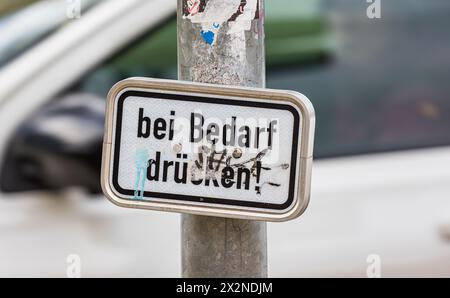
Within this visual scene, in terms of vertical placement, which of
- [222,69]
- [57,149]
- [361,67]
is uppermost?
[361,67]

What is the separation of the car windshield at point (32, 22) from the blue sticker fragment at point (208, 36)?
1.52 m

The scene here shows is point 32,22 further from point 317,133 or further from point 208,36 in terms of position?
point 208,36

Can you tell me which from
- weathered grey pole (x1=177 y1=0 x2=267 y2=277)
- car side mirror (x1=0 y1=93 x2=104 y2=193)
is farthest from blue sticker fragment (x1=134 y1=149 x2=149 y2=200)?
car side mirror (x1=0 y1=93 x2=104 y2=193)

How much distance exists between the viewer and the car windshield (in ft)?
10.6

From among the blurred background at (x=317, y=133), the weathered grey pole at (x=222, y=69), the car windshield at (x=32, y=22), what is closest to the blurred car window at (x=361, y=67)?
the blurred background at (x=317, y=133)

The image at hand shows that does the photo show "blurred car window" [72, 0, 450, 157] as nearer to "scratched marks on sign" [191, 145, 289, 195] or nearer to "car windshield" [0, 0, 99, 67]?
"car windshield" [0, 0, 99, 67]

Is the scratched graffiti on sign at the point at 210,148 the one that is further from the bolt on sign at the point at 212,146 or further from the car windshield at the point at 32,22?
the car windshield at the point at 32,22

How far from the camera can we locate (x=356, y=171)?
129 inches

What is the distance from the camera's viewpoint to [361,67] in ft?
11.2

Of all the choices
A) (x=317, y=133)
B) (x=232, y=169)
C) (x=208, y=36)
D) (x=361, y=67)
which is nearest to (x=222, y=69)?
(x=208, y=36)

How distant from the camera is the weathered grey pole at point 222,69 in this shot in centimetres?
164

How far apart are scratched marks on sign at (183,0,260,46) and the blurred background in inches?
57.4

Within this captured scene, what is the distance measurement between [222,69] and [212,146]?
0.14m
